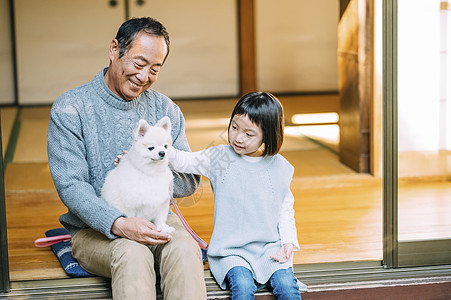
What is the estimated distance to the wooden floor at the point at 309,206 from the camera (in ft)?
7.84

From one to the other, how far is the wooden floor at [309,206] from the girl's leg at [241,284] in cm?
39

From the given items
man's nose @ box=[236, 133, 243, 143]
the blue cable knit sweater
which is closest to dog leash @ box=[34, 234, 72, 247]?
the blue cable knit sweater

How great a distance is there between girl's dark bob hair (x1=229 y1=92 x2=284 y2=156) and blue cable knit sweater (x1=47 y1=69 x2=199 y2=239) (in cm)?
32

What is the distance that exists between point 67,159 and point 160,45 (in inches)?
19.1

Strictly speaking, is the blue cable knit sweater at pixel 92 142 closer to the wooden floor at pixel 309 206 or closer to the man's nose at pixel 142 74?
the man's nose at pixel 142 74

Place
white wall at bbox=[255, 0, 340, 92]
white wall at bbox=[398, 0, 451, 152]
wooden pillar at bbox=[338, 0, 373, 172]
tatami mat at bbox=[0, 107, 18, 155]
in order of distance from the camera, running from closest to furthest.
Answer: white wall at bbox=[398, 0, 451, 152] → wooden pillar at bbox=[338, 0, 373, 172] → tatami mat at bbox=[0, 107, 18, 155] → white wall at bbox=[255, 0, 340, 92]

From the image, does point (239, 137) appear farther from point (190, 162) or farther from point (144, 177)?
point (144, 177)

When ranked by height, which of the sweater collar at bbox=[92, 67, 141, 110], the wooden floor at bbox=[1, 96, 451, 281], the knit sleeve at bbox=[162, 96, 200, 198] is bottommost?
the wooden floor at bbox=[1, 96, 451, 281]

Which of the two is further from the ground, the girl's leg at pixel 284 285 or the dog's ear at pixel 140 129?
the dog's ear at pixel 140 129

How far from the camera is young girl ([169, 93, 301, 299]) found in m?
2.06

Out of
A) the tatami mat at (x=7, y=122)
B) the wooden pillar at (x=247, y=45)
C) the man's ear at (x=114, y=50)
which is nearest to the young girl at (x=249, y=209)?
the man's ear at (x=114, y=50)

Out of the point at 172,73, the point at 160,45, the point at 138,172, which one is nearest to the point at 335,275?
the point at 138,172

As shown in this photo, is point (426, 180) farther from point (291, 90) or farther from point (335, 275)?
point (291, 90)

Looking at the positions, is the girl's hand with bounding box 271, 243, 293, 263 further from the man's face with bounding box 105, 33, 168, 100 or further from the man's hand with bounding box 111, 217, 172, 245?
the man's face with bounding box 105, 33, 168, 100
